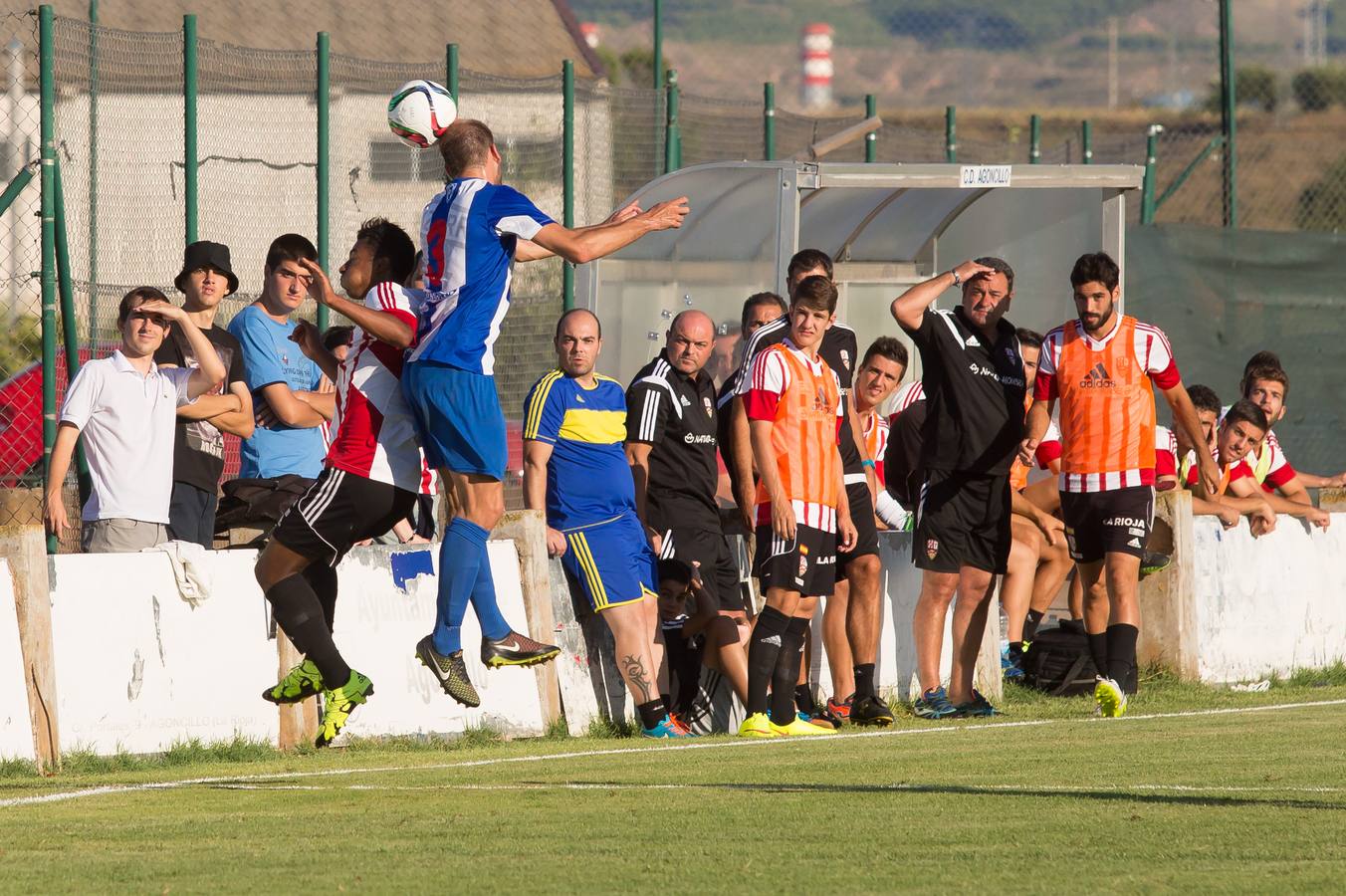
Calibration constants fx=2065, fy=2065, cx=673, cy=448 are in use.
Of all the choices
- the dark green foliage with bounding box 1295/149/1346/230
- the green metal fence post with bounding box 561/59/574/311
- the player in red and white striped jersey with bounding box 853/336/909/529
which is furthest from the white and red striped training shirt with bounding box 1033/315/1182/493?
the dark green foliage with bounding box 1295/149/1346/230

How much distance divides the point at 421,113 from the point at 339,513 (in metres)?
1.50

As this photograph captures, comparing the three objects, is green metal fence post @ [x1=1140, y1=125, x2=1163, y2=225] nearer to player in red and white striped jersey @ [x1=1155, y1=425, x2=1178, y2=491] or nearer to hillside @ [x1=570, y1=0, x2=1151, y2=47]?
player in red and white striped jersey @ [x1=1155, y1=425, x2=1178, y2=491]

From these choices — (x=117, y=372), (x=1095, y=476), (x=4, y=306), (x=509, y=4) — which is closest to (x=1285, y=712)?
(x=1095, y=476)

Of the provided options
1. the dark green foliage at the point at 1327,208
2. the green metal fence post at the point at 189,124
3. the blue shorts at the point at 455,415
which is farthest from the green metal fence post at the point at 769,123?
the dark green foliage at the point at 1327,208

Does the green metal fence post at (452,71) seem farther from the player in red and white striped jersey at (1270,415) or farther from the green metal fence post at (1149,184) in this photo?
the green metal fence post at (1149,184)

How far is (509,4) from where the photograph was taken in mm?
29453

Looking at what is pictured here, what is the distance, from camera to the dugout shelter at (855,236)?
1318cm

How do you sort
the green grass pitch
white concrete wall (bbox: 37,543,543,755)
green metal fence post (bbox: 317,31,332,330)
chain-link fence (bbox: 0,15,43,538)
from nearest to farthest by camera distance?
the green grass pitch → white concrete wall (bbox: 37,543,543,755) → chain-link fence (bbox: 0,15,43,538) → green metal fence post (bbox: 317,31,332,330)

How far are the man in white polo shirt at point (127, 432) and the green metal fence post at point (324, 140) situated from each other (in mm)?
3939

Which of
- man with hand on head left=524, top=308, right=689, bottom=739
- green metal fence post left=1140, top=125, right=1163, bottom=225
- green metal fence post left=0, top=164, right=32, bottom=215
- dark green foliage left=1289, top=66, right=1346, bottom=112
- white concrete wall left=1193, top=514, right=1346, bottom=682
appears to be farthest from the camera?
dark green foliage left=1289, top=66, right=1346, bottom=112

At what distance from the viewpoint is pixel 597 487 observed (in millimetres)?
10234

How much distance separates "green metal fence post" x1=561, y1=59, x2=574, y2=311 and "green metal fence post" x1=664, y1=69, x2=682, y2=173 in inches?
48.3

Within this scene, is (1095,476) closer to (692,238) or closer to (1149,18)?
(692,238)

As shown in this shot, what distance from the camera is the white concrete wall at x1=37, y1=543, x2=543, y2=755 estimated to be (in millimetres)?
9086
